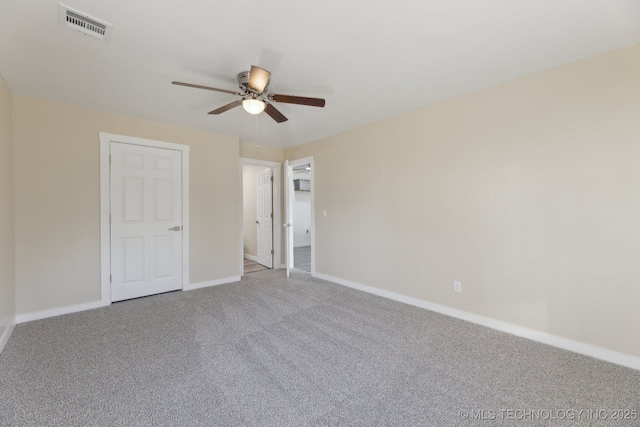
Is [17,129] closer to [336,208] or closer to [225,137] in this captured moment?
[225,137]

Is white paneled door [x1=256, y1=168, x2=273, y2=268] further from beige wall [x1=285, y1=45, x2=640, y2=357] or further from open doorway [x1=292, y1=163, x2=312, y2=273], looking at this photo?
beige wall [x1=285, y1=45, x2=640, y2=357]

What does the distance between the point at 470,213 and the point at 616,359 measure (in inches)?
62.2

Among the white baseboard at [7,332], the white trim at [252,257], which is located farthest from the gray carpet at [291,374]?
the white trim at [252,257]

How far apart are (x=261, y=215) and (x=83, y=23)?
424cm

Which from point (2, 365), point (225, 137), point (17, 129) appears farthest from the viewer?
point (225, 137)

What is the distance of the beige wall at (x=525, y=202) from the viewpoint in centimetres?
212

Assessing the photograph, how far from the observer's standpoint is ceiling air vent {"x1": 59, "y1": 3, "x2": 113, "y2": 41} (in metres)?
1.72

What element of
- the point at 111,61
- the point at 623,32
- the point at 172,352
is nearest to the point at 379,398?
the point at 172,352

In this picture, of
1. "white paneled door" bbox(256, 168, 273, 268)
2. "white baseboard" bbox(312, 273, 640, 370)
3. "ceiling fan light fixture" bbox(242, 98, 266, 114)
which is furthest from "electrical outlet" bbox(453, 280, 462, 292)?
"white paneled door" bbox(256, 168, 273, 268)

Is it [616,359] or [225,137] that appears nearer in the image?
[616,359]

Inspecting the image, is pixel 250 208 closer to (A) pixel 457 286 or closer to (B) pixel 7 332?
(B) pixel 7 332

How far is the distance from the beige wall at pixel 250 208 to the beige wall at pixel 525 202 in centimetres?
323

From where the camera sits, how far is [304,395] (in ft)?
5.75

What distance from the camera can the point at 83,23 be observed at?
70.9 inches
